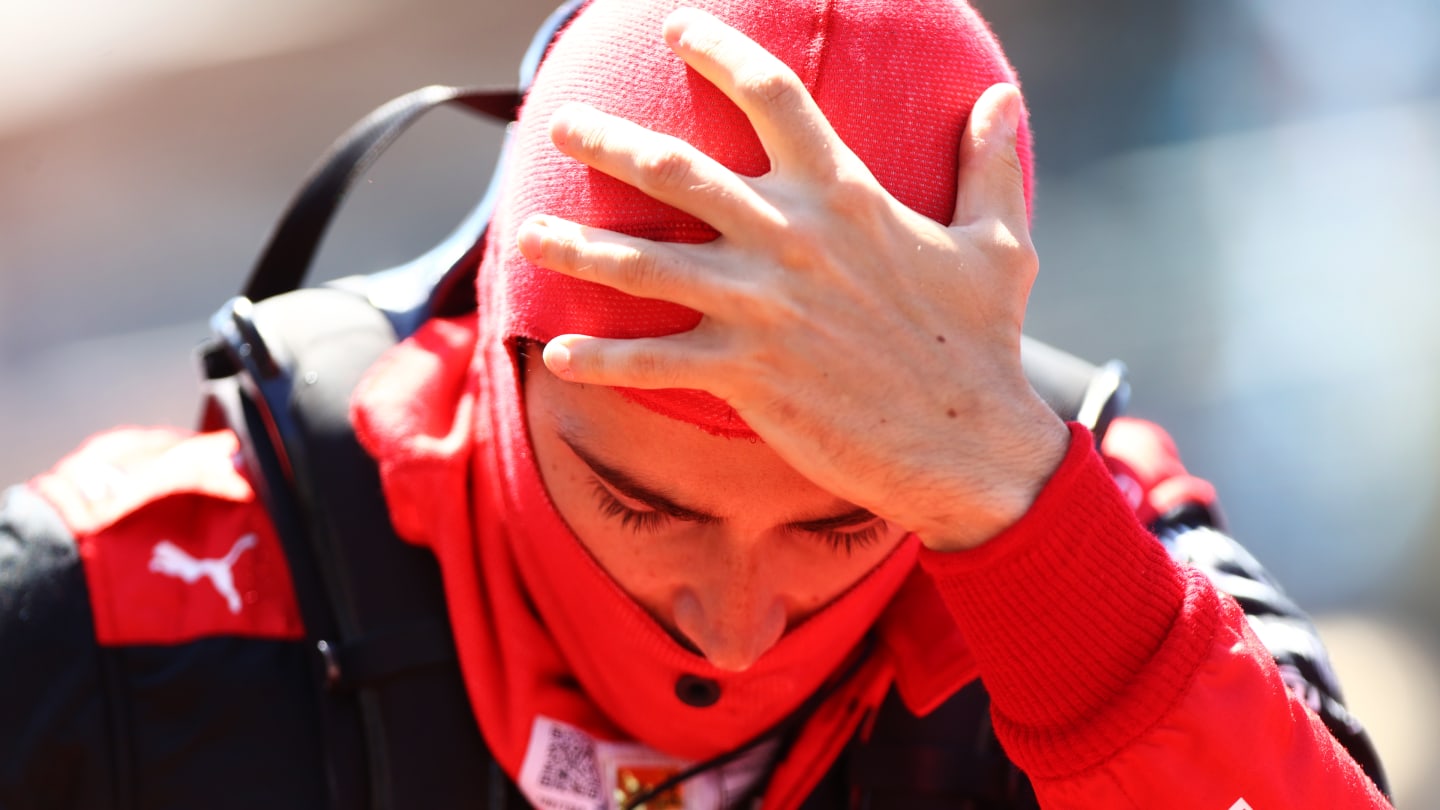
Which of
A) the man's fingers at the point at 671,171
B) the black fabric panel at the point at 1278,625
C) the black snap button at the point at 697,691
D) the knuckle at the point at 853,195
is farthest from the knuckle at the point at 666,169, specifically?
the black fabric panel at the point at 1278,625

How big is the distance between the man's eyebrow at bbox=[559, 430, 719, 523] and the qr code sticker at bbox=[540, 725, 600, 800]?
33cm

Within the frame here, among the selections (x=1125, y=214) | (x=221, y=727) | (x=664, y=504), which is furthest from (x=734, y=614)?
(x=1125, y=214)

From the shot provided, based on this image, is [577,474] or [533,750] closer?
[577,474]

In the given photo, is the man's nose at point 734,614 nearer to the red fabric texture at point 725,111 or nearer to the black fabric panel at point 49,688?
the red fabric texture at point 725,111

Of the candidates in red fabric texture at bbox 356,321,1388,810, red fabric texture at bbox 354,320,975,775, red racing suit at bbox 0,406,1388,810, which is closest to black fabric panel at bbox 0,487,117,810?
red racing suit at bbox 0,406,1388,810

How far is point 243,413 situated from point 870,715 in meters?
0.77

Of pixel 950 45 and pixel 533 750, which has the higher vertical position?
pixel 950 45

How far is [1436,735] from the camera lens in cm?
288

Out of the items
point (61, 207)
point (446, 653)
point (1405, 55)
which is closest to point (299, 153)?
point (61, 207)

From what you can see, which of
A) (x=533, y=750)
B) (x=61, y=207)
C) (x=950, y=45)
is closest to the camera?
(x=950, y=45)

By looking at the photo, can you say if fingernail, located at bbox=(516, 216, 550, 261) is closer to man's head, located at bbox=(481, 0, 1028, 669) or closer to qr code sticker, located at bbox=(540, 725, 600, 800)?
man's head, located at bbox=(481, 0, 1028, 669)

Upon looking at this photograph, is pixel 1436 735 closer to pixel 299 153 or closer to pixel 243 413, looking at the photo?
pixel 243 413

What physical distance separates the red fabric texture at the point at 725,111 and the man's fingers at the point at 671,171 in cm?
4

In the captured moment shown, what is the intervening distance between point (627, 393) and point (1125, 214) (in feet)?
10.7
